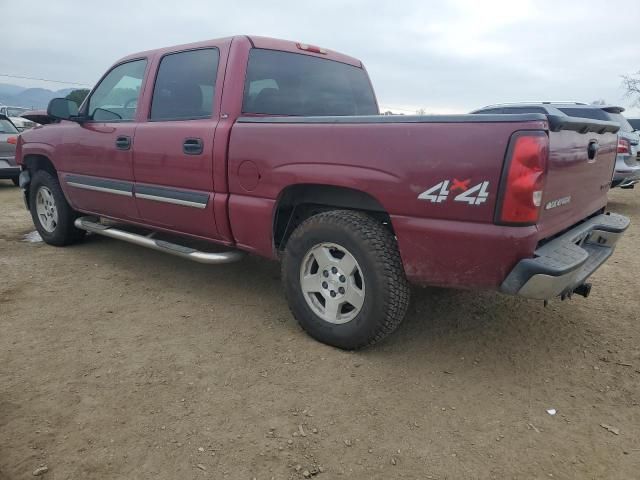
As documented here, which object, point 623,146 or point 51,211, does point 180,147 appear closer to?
point 51,211

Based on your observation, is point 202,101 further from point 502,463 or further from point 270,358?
point 502,463

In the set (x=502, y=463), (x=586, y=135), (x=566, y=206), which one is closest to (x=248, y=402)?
(x=502, y=463)

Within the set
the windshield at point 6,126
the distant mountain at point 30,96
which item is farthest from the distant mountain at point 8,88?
the windshield at point 6,126

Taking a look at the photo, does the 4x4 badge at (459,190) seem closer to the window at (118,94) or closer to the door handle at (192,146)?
the door handle at (192,146)

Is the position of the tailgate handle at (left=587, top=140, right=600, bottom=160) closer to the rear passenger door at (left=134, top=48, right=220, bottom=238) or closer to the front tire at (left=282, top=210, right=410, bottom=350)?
the front tire at (left=282, top=210, right=410, bottom=350)

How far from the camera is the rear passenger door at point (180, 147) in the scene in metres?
3.40

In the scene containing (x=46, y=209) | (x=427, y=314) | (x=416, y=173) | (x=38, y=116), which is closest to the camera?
(x=416, y=173)

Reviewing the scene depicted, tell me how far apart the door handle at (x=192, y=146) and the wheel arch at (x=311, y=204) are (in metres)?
0.74

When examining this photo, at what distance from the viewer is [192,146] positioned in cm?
342

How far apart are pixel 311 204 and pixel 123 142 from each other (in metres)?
1.83

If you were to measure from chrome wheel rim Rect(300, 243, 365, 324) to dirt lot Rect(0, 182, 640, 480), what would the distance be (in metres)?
0.25

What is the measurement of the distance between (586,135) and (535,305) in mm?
1485

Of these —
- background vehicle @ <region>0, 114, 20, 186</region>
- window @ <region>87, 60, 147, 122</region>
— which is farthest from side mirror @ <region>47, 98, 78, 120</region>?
background vehicle @ <region>0, 114, 20, 186</region>

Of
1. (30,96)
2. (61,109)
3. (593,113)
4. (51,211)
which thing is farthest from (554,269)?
(30,96)
